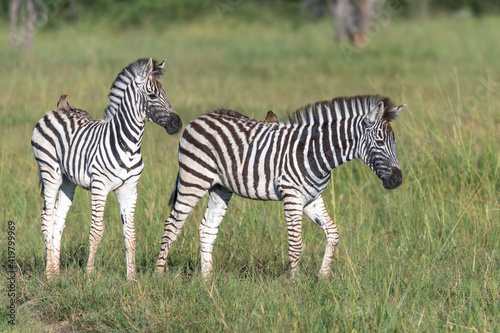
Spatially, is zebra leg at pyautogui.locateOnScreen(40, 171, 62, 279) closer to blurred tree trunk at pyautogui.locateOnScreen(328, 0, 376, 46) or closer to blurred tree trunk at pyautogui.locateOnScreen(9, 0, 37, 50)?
blurred tree trunk at pyautogui.locateOnScreen(9, 0, 37, 50)

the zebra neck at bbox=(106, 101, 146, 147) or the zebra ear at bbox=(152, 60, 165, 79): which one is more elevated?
the zebra ear at bbox=(152, 60, 165, 79)

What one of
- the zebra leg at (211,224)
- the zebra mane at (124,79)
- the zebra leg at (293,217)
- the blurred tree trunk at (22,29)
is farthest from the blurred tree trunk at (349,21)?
the zebra leg at (293,217)

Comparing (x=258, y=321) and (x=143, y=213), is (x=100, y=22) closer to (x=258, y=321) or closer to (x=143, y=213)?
(x=143, y=213)

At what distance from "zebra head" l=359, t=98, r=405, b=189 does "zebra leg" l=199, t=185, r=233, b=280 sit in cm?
132

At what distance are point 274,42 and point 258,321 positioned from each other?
1788cm

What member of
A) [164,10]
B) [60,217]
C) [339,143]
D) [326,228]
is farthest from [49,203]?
[164,10]

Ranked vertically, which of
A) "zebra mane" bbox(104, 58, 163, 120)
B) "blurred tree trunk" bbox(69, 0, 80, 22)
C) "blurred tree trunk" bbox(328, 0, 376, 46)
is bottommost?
"zebra mane" bbox(104, 58, 163, 120)

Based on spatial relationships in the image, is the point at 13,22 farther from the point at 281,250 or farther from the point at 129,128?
the point at 129,128

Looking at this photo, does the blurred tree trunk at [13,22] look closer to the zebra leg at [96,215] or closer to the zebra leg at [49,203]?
the zebra leg at [49,203]

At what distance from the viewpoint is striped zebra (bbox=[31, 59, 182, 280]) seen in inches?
205

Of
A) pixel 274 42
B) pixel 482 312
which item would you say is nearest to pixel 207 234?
pixel 482 312

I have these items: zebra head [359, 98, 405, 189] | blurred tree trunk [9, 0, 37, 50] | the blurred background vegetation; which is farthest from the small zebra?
the blurred background vegetation

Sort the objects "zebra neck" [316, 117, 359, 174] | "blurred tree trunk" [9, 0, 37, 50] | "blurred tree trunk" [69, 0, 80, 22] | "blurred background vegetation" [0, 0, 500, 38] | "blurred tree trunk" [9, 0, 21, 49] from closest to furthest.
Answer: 1. "zebra neck" [316, 117, 359, 174]
2. "blurred tree trunk" [9, 0, 37, 50]
3. "blurred tree trunk" [9, 0, 21, 49]
4. "blurred background vegetation" [0, 0, 500, 38]
5. "blurred tree trunk" [69, 0, 80, 22]

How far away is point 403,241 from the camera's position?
639 cm
